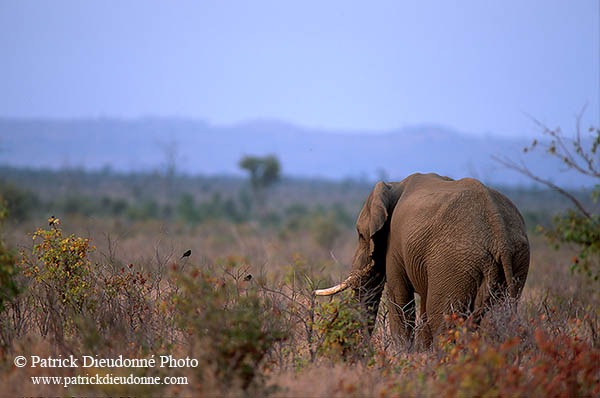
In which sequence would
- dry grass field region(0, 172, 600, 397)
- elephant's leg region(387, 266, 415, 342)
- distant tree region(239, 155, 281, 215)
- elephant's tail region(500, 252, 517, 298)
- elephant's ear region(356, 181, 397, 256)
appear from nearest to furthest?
dry grass field region(0, 172, 600, 397)
elephant's tail region(500, 252, 517, 298)
elephant's leg region(387, 266, 415, 342)
elephant's ear region(356, 181, 397, 256)
distant tree region(239, 155, 281, 215)

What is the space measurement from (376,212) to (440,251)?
1.25 meters

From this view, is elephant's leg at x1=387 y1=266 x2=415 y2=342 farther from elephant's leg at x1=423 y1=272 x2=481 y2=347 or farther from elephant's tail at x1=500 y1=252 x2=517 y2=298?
elephant's tail at x1=500 y1=252 x2=517 y2=298

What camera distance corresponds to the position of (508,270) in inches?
291

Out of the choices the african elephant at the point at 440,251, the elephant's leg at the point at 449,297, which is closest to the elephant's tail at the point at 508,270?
the african elephant at the point at 440,251

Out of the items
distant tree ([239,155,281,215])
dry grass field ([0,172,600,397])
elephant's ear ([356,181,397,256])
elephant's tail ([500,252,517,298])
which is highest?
elephant's ear ([356,181,397,256])

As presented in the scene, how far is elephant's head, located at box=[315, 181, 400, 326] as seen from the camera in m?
8.91

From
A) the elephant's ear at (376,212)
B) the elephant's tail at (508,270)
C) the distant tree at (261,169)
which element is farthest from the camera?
the distant tree at (261,169)

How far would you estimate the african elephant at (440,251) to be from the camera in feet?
25.0

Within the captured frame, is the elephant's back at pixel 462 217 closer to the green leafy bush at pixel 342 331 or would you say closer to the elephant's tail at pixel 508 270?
the elephant's tail at pixel 508 270

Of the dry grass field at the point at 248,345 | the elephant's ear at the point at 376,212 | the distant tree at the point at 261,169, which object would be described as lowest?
the distant tree at the point at 261,169

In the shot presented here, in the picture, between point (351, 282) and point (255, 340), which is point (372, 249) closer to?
point (351, 282)

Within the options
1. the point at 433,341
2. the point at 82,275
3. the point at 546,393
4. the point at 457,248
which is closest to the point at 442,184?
the point at 457,248

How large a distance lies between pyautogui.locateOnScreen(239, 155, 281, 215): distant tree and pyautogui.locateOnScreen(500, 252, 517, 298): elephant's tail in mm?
46098

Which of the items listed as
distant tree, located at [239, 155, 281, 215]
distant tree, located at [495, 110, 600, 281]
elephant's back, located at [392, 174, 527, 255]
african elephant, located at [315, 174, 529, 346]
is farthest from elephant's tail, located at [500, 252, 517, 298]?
distant tree, located at [239, 155, 281, 215]
